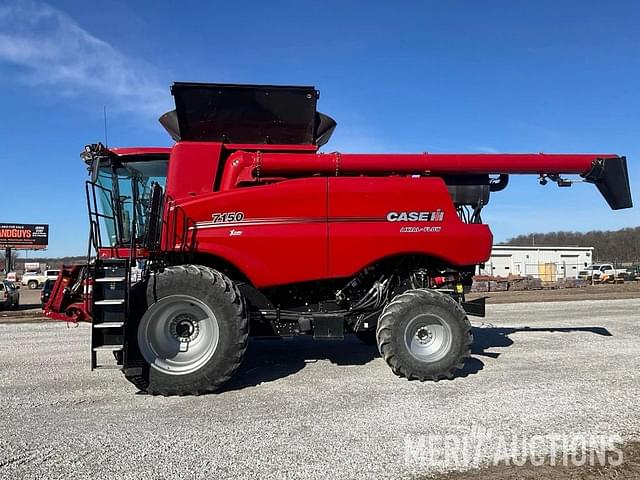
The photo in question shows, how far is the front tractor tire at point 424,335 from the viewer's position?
618 cm

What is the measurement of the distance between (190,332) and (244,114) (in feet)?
9.52

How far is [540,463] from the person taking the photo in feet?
12.4

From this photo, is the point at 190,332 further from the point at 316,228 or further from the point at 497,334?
the point at 497,334

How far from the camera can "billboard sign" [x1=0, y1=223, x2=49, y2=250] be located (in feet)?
170

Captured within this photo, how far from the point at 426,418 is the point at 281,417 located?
1.37 meters

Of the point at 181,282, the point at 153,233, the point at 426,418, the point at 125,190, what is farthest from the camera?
the point at 125,190

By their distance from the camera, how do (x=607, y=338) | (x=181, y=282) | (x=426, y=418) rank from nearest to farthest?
(x=426, y=418), (x=181, y=282), (x=607, y=338)

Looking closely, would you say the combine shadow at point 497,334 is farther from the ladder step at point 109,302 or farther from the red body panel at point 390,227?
the ladder step at point 109,302

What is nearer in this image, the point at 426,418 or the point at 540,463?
the point at 540,463

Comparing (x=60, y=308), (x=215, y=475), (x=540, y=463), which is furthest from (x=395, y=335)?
(x=60, y=308)

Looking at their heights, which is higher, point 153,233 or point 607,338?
point 153,233

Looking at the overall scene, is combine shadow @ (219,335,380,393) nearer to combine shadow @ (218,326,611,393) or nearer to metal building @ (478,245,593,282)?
combine shadow @ (218,326,611,393)

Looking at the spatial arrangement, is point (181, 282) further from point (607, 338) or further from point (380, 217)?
point (607, 338)

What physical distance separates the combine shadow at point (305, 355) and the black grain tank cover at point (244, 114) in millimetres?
2835
